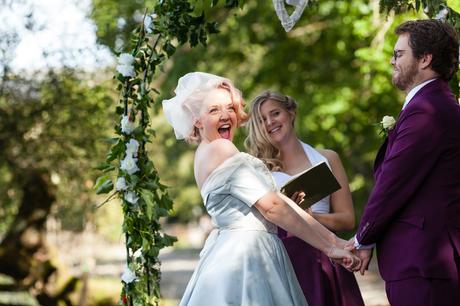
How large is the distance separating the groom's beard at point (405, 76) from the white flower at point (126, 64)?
188cm

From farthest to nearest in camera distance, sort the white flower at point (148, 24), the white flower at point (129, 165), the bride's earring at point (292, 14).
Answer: the white flower at point (148, 24) < the white flower at point (129, 165) < the bride's earring at point (292, 14)

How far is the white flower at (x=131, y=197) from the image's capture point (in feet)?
17.4

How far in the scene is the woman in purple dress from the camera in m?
5.21

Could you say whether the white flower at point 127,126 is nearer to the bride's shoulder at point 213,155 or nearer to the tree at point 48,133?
the bride's shoulder at point 213,155

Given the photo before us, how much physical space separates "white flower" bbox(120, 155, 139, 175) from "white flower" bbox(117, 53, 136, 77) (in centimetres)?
51

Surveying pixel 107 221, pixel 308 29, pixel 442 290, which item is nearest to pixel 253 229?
pixel 442 290

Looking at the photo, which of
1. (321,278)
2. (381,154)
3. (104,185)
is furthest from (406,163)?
(104,185)

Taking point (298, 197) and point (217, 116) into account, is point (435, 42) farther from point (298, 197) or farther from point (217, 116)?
point (298, 197)

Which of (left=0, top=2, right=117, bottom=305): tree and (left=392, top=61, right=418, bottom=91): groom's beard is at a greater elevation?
(left=0, top=2, right=117, bottom=305): tree

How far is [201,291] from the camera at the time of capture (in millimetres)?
4340

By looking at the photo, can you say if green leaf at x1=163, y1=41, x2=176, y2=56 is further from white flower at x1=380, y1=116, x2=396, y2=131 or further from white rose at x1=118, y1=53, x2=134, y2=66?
white flower at x1=380, y1=116, x2=396, y2=131

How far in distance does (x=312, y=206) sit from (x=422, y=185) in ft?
5.23

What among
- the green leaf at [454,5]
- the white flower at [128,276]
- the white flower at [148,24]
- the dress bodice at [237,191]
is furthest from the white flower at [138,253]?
the green leaf at [454,5]

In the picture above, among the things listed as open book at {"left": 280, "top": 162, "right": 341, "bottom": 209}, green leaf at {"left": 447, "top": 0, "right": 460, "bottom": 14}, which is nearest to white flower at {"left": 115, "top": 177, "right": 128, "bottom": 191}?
open book at {"left": 280, "top": 162, "right": 341, "bottom": 209}
